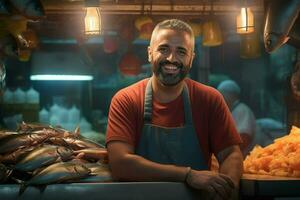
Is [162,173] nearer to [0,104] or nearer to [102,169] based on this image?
[102,169]

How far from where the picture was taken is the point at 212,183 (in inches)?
116

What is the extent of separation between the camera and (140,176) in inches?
122

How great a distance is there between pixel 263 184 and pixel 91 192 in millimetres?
1050

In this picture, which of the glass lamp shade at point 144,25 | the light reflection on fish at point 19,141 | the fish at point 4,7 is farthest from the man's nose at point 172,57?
the glass lamp shade at point 144,25

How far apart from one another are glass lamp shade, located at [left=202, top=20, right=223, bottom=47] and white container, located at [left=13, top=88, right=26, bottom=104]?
383 centimetres

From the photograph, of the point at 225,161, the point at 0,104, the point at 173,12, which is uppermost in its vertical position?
the point at 173,12

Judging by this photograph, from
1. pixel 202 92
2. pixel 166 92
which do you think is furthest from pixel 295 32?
pixel 166 92

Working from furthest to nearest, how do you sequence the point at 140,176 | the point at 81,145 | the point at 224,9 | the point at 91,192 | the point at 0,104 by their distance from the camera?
the point at 0,104 → the point at 224,9 → the point at 81,145 → the point at 140,176 → the point at 91,192

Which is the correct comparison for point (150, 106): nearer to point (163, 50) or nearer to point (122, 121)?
point (122, 121)

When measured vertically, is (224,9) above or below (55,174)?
above

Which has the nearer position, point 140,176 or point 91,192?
point 91,192

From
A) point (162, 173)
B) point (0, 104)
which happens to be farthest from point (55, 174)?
point (0, 104)

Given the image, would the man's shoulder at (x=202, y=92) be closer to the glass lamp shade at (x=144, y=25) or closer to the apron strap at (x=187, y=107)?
the apron strap at (x=187, y=107)

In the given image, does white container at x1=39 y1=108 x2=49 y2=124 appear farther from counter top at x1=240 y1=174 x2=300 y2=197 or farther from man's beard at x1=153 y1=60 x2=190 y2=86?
counter top at x1=240 y1=174 x2=300 y2=197
